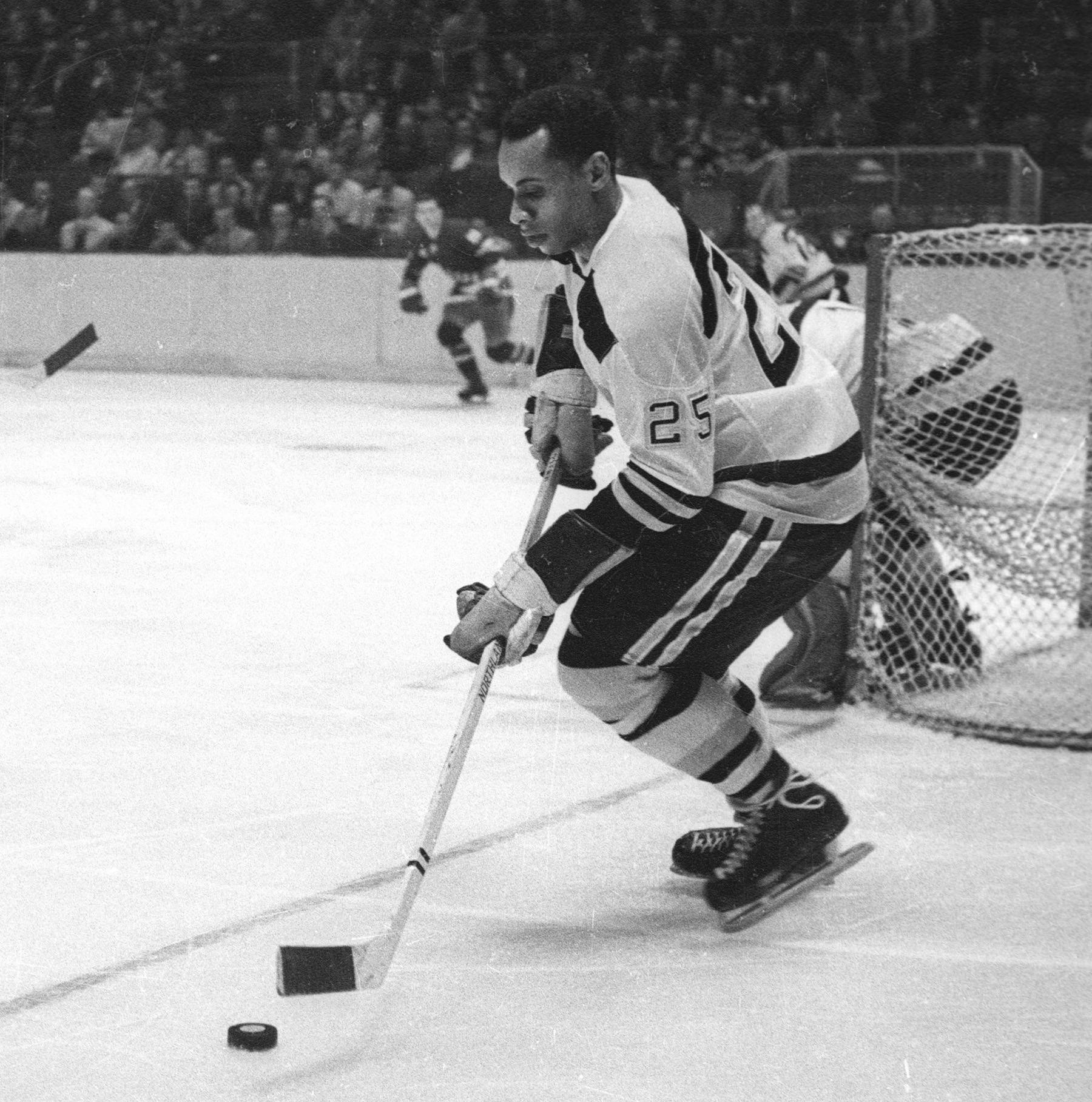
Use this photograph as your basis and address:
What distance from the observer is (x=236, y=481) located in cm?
785

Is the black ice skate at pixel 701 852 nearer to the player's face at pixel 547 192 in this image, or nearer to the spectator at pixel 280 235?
the player's face at pixel 547 192

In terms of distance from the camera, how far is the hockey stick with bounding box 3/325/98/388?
531 inches

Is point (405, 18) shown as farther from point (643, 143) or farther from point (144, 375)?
point (144, 375)

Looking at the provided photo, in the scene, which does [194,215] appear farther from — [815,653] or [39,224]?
[815,653]

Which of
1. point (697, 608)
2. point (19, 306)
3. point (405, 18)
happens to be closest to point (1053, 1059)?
point (697, 608)

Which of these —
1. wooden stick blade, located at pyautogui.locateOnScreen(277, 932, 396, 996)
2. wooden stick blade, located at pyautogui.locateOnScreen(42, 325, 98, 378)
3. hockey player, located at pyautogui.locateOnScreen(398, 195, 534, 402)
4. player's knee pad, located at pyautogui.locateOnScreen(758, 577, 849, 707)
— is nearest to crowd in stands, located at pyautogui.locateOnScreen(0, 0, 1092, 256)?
wooden stick blade, located at pyautogui.locateOnScreen(42, 325, 98, 378)

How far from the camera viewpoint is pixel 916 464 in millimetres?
4172

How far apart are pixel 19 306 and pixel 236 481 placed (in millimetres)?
7915

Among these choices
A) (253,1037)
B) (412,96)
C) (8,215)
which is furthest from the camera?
(412,96)

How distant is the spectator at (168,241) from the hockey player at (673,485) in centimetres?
1245

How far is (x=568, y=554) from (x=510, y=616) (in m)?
0.11

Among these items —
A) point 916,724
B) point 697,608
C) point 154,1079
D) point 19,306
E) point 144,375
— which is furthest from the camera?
point 19,306

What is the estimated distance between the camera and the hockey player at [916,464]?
410 cm

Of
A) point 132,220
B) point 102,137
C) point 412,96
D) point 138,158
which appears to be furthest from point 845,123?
point 102,137
